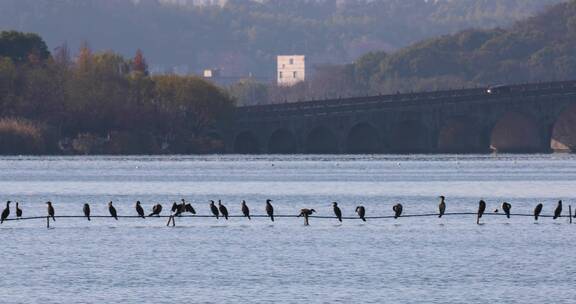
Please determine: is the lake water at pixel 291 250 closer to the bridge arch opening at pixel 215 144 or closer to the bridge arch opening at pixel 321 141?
the bridge arch opening at pixel 215 144

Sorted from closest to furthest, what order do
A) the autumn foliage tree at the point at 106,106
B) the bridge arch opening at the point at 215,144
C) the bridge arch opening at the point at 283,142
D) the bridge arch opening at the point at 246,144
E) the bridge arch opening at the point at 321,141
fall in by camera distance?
the autumn foliage tree at the point at 106,106
the bridge arch opening at the point at 215,144
the bridge arch opening at the point at 246,144
the bridge arch opening at the point at 283,142
the bridge arch opening at the point at 321,141

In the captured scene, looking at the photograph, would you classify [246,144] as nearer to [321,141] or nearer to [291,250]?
[321,141]

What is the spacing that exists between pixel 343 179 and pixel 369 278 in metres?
65.9

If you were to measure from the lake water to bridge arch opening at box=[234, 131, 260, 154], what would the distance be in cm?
8366

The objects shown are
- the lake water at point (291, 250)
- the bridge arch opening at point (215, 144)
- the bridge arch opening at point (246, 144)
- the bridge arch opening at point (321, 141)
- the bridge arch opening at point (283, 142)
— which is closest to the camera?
the lake water at point (291, 250)

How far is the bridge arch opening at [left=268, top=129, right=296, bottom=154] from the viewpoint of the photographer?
7717 inches

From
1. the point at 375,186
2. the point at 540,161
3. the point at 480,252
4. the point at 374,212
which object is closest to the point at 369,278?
the point at 480,252

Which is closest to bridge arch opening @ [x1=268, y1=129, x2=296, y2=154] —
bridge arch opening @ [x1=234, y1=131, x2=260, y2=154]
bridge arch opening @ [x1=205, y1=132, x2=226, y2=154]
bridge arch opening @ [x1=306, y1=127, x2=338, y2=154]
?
bridge arch opening @ [x1=306, y1=127, x2=338, y2=154]

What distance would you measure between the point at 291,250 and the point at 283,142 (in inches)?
5465

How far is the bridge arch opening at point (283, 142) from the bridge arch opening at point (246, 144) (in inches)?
171

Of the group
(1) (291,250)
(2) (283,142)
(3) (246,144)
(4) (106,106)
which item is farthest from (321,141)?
(1) (291,250)

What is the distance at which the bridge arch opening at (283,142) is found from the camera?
196 meters

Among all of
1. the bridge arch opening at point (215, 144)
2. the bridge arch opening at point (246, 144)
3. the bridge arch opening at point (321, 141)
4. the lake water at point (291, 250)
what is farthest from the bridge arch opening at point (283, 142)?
the lake water at point (291, 250)

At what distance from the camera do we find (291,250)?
58.9m
